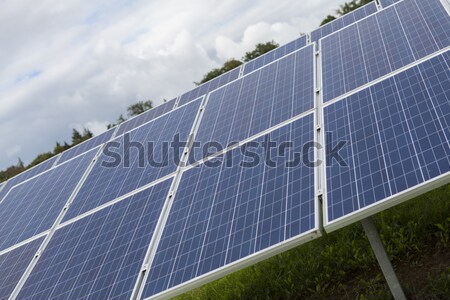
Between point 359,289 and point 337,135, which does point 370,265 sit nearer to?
point 359,289

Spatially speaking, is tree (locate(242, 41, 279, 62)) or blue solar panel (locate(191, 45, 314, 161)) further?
tree (locate(242, 41, 279, 62))

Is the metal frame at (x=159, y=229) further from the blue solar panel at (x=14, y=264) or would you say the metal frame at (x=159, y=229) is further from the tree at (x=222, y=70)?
the tree at (x=222, y=70)

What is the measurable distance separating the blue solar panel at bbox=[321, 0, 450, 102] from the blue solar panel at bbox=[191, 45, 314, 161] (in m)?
0.49

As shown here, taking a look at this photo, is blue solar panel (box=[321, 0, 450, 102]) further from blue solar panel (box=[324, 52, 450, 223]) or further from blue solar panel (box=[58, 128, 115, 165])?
blue solar panel (box=[58, 128, 115, 165])

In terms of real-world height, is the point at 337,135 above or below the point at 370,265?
above

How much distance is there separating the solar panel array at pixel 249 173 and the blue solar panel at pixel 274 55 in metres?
0.88

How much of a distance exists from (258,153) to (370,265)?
9.73ft

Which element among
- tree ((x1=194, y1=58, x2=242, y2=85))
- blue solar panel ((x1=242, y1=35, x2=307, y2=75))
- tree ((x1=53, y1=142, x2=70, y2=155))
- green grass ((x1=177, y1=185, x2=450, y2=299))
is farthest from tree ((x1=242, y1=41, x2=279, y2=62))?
green grass ((x1=177, y1=185, x2=450, y2=299))

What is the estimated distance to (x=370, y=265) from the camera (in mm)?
10617

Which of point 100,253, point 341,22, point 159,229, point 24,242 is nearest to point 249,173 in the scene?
point 159,229

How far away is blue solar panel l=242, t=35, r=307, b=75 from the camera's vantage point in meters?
15.9

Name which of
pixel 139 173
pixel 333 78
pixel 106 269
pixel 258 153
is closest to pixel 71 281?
pixel 106 269

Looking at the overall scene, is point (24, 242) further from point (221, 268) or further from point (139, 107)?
point (139, 107)

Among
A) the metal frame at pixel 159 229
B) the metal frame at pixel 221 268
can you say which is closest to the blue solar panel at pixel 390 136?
the metal frame at pixel 221 268
